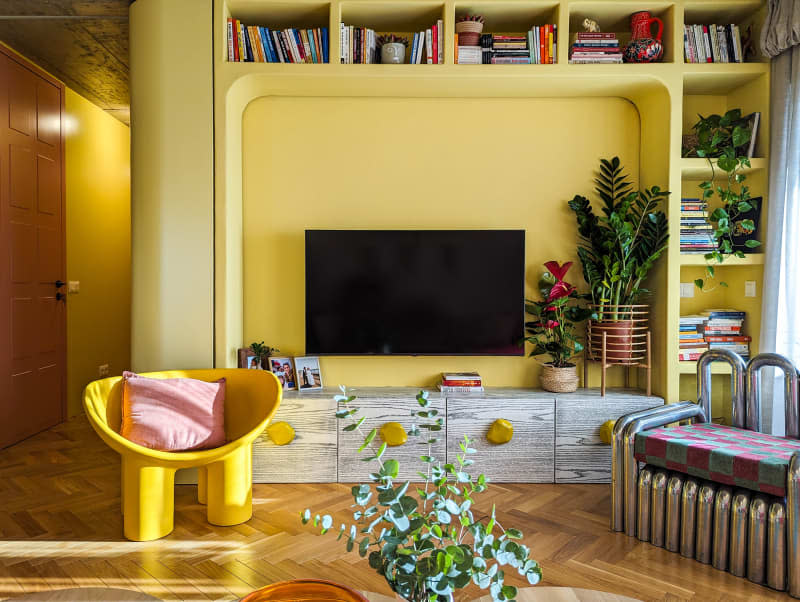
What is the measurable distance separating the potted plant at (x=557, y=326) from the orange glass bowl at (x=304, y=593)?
7.75 feet

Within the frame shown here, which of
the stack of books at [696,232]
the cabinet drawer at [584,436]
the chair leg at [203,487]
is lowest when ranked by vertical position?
the chair leg at [203,487]

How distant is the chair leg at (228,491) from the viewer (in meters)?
2.59

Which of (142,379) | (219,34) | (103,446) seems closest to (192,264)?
(142,379)

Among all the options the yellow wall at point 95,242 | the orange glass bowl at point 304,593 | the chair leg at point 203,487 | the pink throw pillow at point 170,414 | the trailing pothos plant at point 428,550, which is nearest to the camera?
the trailing pothos plant at point 428,550

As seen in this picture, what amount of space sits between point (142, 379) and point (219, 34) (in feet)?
6.05

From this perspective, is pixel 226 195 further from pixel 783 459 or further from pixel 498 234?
pixel 783 459

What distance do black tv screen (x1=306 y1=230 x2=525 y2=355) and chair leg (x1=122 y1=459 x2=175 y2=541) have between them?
43.6 inches

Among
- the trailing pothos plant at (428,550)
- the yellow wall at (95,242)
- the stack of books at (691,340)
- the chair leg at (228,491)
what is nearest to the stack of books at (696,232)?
the stack of books at (691,340)

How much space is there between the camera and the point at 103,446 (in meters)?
3.82

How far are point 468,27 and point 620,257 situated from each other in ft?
4.90

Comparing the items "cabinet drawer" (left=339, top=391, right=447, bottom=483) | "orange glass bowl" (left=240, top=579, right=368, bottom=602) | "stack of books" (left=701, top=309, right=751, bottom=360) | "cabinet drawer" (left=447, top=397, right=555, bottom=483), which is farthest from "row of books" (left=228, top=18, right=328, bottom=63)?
"orange glass bowl" (left=240, top=579, right=368, bottom=602)

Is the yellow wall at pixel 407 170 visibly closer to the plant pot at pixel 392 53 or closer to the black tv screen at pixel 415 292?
the black tv screen at pixel 415 292

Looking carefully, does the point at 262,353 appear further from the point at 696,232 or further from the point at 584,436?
the point at 696,232

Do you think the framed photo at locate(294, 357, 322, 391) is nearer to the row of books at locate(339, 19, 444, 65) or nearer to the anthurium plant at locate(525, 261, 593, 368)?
the anthurium plant at locate(525, 261, 593, 368)
